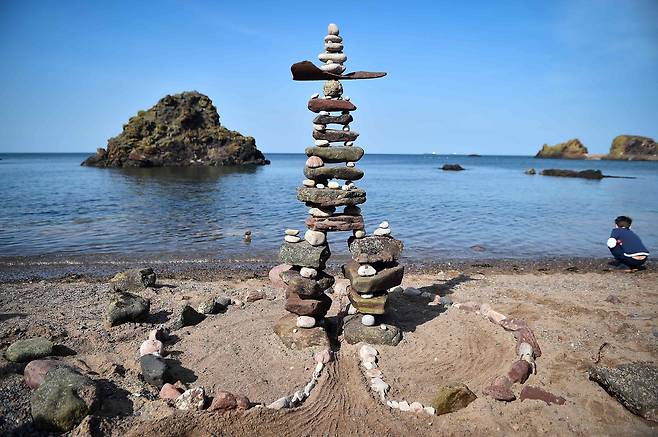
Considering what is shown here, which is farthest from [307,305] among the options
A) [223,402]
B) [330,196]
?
[223,402]

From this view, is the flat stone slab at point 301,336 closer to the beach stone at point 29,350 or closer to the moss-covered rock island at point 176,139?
the beach stone at point 29,350

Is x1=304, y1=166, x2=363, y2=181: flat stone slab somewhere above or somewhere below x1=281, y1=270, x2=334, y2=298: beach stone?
above

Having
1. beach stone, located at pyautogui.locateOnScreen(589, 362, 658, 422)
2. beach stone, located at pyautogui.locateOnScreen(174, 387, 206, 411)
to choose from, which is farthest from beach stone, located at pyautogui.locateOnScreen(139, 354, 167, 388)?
beach stone, located at pyautogui.locateOnScreen(589, 362, 658, 422)

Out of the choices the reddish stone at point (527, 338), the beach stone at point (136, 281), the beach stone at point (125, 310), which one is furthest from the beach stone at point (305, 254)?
the beach stone at point (136, 281)

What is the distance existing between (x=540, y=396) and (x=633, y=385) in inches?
49.8

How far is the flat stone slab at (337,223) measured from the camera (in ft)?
27.2

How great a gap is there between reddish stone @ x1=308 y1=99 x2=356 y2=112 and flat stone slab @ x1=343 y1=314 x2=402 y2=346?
13.5ft

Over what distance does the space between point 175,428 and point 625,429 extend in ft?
19.2

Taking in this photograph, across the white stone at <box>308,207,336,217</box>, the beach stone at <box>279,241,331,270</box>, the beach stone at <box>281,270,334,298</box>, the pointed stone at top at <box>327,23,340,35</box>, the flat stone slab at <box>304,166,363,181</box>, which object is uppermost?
the pointed stone at top at <box>327,23,340,35</box>

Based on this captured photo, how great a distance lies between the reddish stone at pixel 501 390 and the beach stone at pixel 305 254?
11.5 ft

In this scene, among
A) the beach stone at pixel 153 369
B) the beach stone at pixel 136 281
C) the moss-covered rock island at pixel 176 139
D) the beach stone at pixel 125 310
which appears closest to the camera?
the beach stone at pixel 153 369

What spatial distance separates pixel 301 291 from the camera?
8.15 metres

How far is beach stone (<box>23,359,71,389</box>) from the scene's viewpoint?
6203 mm

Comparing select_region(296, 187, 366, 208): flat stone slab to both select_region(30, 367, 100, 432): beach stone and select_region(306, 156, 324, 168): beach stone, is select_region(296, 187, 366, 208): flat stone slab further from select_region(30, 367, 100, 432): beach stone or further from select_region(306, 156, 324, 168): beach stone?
select_region(30, 367, 100, 432): beach stone
